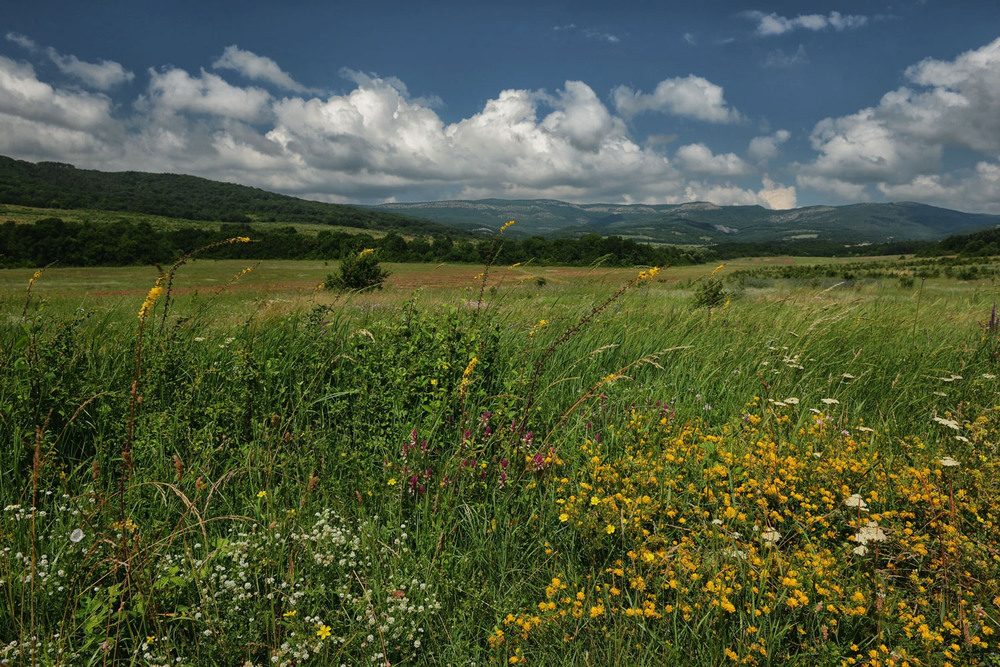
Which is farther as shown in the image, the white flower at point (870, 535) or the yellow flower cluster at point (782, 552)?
the white flower at point (870, 535)

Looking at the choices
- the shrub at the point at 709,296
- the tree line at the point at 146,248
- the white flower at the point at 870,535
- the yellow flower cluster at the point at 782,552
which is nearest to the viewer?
the yellow flower cluster at the point at 782,552

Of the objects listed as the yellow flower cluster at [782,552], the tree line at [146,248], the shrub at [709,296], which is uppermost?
the tree line at [146,248]

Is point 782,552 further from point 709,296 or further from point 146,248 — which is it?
point 146,248

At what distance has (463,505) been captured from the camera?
2680 millimetres

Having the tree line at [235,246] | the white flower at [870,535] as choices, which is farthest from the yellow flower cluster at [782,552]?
the tree line at [235,246]

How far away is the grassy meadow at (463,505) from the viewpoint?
1.94m

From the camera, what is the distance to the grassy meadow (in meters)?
1.94

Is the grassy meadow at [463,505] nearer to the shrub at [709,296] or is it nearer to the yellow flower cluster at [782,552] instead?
the yellow flower cluster at [782,552]

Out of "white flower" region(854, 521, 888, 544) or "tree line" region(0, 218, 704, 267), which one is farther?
"tree line" region(0, 218, 704, 267)

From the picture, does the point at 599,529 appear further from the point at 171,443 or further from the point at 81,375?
the point at 81,375

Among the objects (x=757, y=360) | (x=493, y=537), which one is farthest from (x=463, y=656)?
(x=757, y=360)

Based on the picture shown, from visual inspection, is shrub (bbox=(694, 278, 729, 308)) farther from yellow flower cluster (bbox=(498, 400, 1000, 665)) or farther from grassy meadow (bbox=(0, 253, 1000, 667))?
yellow flower cluster (bbox=(498, 400, 1000, 665))

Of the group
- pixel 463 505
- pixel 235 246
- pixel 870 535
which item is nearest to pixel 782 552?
pixel 870 535

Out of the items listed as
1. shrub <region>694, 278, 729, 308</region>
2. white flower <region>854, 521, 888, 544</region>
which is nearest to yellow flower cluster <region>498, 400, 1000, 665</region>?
white flower <region>854, 521, 888, 544</region>
